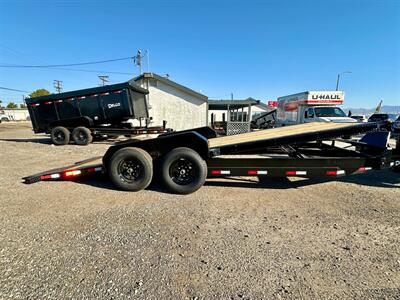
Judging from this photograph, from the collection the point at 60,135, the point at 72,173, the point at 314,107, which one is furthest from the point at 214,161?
the point at 314,107

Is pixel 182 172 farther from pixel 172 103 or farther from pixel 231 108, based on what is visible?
pixel 231 108

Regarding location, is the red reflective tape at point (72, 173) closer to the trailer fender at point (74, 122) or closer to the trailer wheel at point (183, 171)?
the trailer wheel at point (183, 171)

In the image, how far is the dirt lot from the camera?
1832 mm

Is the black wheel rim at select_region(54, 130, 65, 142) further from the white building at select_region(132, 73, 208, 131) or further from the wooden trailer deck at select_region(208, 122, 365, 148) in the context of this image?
the wooden trailer deck at select_region(208, 122, 365, 148)

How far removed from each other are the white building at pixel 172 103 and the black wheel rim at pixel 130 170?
468 inches

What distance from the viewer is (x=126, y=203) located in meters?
3.51

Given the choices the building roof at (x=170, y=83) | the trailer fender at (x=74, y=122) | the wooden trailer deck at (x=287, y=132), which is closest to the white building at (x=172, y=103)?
the building roof at (x=170, y=83)

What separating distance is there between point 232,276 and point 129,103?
9.43 m

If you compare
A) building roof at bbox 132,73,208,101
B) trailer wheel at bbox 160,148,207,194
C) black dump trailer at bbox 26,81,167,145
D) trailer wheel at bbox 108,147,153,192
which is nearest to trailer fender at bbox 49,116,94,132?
black dump trailer at bbox 26,81,167,145

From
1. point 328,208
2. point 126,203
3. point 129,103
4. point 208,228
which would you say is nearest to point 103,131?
point 129,103

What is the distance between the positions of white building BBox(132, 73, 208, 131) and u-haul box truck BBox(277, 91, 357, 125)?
7287mm

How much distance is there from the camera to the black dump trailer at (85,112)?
32.3 feet

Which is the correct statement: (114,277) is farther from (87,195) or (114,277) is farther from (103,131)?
(103,131)

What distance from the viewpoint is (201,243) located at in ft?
8.06
